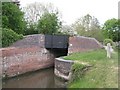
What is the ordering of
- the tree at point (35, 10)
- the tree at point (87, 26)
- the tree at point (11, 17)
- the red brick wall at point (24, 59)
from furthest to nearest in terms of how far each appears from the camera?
the tree at point (35, 10) → the tree at point (87, 26) → the tree at point (11, 17) → the red brick wall at point (24, 59)

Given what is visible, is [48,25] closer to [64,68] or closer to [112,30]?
[112,30]

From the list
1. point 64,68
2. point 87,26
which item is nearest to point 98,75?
point 64,68

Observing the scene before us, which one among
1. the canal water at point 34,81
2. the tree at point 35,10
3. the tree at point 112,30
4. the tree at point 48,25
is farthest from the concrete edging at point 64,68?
the tree at point 35,10

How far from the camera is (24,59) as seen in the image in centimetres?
1964

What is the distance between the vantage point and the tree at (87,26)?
31.9 metres

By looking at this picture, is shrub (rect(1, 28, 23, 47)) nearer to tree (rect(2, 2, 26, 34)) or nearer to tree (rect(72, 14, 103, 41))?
tree (rect(2, 2, 26, 34))

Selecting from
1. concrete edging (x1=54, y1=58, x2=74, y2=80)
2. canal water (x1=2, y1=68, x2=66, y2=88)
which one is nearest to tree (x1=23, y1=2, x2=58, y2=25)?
canal water (x1=2, y1=68, x2=66, y2=88)

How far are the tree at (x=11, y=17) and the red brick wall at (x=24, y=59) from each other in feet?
12.0

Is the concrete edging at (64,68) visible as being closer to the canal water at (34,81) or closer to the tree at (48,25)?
the canal water at (34,81)

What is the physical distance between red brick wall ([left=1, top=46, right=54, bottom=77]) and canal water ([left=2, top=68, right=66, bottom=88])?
1.75ft

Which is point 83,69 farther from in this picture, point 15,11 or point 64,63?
point 15,11

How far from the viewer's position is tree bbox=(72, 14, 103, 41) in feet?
105

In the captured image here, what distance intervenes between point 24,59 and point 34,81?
10.3ft

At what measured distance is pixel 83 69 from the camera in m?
14.0
